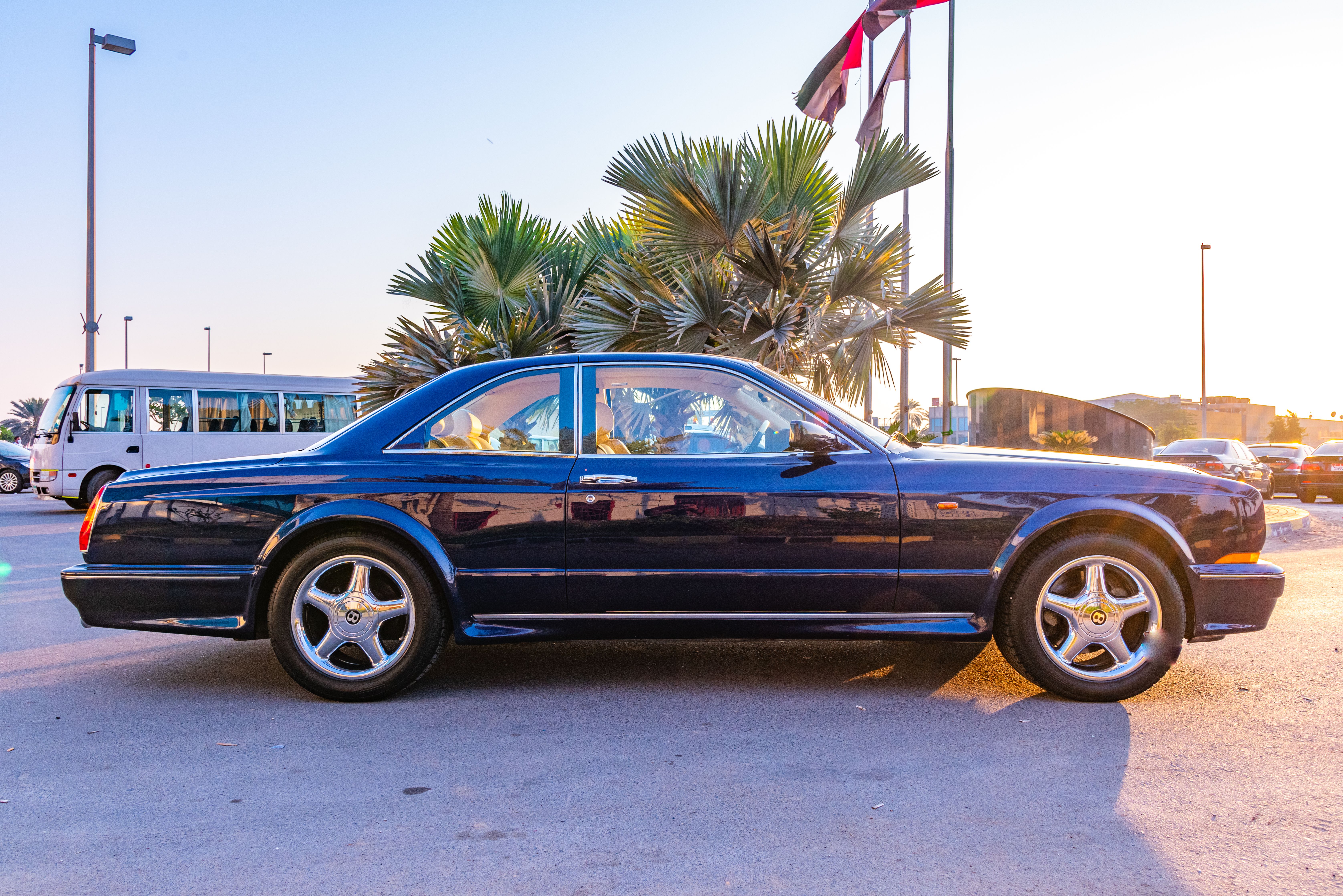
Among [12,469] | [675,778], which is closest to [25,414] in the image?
[12,469]

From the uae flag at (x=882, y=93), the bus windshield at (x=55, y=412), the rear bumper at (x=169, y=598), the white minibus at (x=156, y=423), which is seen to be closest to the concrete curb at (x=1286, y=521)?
the uae flag at (x=882, y=93)

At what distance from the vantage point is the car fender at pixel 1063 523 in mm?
3928

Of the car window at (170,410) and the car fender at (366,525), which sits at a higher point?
the car window at (170,410)

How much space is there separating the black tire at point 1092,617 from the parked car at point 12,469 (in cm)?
2445

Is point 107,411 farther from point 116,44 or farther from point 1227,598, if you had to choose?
point 1227,598

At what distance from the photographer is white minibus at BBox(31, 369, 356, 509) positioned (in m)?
15.3

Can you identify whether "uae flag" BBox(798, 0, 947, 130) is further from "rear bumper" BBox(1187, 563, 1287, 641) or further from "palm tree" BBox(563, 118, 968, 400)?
"rear bumper" BBox(1187, 563, 1287, 641)

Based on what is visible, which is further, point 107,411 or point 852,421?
point 107,411

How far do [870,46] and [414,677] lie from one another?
627 inches

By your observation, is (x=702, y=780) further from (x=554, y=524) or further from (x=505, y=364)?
(x=505, y=364)

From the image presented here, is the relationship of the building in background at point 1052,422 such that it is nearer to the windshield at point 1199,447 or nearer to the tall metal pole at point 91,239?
the windshield at point 1199,447

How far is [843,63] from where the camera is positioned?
1688 centimetres

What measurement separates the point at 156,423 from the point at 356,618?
46.9ft

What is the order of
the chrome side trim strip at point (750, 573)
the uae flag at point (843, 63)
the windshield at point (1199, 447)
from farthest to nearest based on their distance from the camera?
the windshield at point (1199, 447) → the uae flag at point (843, 63) → the chrome side trim strip at point (750, 573)
